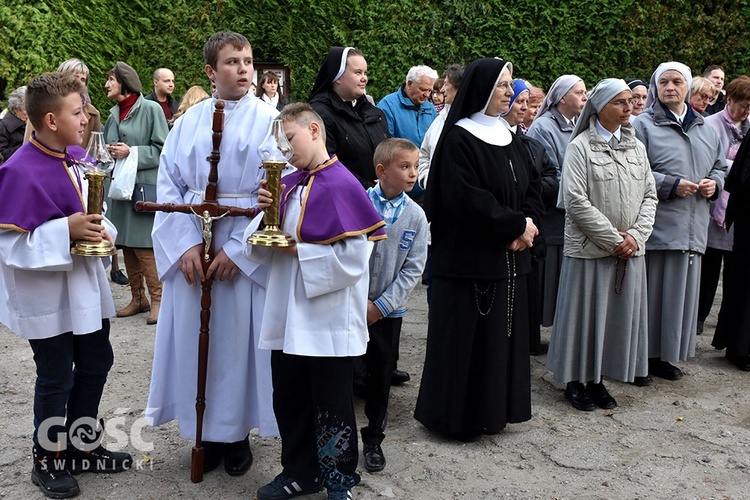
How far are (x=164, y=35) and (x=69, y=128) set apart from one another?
9.49 meters

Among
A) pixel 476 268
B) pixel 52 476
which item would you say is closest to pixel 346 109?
pixel 476 268

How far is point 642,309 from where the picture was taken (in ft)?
17.9

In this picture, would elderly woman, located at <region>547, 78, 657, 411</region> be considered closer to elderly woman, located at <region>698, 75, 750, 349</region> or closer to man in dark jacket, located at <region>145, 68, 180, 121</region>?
elderly woman, located at <region>698, 75, 750, 349</region>

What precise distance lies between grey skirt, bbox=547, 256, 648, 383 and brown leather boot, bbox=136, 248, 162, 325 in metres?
3.66

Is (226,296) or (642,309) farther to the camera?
(642,309)

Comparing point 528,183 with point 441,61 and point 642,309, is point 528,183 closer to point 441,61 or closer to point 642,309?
point 642,309

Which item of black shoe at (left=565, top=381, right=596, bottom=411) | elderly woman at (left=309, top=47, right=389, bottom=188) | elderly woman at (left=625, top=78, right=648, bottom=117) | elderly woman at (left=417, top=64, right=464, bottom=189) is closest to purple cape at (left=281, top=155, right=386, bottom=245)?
elderly woman at (left=309, top=47, right=389, bottom=188)

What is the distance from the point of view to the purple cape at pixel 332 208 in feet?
11.4

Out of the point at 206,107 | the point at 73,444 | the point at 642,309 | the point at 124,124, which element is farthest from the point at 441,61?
the point at 73,444

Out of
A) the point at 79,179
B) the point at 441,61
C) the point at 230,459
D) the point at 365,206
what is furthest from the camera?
the point at 441,61

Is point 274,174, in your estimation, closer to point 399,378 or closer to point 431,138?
point 399,378

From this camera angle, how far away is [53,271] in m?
3.77

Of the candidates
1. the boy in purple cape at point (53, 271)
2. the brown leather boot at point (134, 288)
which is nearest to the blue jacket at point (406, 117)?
the brown leather boot at point (134, 288)

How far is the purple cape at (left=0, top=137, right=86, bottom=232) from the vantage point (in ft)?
11.8
